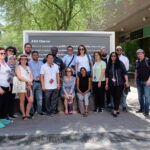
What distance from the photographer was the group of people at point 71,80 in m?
7.37

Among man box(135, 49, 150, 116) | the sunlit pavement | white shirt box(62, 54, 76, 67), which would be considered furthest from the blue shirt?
man box(135, 49, 150, 116)

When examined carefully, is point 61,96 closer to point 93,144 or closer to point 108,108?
point 108,108

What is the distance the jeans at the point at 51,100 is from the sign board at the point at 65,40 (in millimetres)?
1524

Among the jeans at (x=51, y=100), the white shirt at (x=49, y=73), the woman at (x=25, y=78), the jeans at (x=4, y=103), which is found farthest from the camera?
the jeans at (x=51, y=100)

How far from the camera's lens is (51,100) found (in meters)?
8.00

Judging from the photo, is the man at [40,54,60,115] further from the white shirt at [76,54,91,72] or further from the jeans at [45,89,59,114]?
the white shirt at [76,54,91,72]

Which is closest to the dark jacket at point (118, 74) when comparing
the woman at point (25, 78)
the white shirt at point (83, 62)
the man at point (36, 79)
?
the white shirt at point (83, 62)

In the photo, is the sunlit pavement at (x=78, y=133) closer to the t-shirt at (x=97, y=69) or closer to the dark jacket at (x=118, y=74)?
the dark jacket at (x=118, y=74)

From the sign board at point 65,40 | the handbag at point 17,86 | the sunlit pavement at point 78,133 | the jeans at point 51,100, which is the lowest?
the sunlit pavement at point 78,133

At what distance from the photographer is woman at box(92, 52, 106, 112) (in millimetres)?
8023

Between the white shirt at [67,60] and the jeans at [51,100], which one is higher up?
the white shirt at [67,60]

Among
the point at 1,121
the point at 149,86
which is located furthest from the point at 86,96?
the point at 1,121

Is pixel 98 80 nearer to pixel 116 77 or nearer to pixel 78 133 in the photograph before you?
pixel 116 77

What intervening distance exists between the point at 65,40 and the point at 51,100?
86.5 inches
